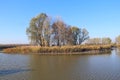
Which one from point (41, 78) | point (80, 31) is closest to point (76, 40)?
point (80, 31)

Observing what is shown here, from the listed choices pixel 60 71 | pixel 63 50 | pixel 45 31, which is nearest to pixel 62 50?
pixel 63 50

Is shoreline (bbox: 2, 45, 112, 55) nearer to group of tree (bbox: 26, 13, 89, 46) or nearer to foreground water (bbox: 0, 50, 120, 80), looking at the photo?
group of tree (bbox: 26, 13, 89, 46)

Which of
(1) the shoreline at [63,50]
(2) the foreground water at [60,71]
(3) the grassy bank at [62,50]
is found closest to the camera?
(2) the foreground water at [60,71]

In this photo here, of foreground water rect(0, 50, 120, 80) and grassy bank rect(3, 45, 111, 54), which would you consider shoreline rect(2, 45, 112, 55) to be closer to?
grassy bank rect(3, 45, 111, 54)

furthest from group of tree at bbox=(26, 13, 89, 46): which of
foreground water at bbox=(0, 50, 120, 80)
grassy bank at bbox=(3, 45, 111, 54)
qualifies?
foreground water at bbox=(0, 50, 120, 80)

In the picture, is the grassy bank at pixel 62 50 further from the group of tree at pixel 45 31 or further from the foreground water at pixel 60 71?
the foreground water at pixel 60 71

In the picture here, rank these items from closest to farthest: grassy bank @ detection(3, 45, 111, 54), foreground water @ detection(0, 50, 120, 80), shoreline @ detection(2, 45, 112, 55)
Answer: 1. foreground water @ detection(0, 50, 120, 80)
2. shoreline @ detection(2, 45, 112, 55)
3. grassy bank @ detection(3, 45, 111, 54)

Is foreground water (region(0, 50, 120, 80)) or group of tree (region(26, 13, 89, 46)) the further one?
group of tree (region(26, 13, 89, 46))

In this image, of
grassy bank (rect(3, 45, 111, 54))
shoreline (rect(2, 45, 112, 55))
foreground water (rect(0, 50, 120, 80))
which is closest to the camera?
foreground water (rect(0, 50, 120, 80))

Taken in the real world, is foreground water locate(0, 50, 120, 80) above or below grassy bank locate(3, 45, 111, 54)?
below

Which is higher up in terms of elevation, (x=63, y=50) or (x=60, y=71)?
(x=63, y=50)

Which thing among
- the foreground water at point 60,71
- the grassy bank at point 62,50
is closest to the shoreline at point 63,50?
the grassy bank at point 62,50

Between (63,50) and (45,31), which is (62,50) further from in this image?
(45,31)

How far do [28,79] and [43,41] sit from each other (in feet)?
154
